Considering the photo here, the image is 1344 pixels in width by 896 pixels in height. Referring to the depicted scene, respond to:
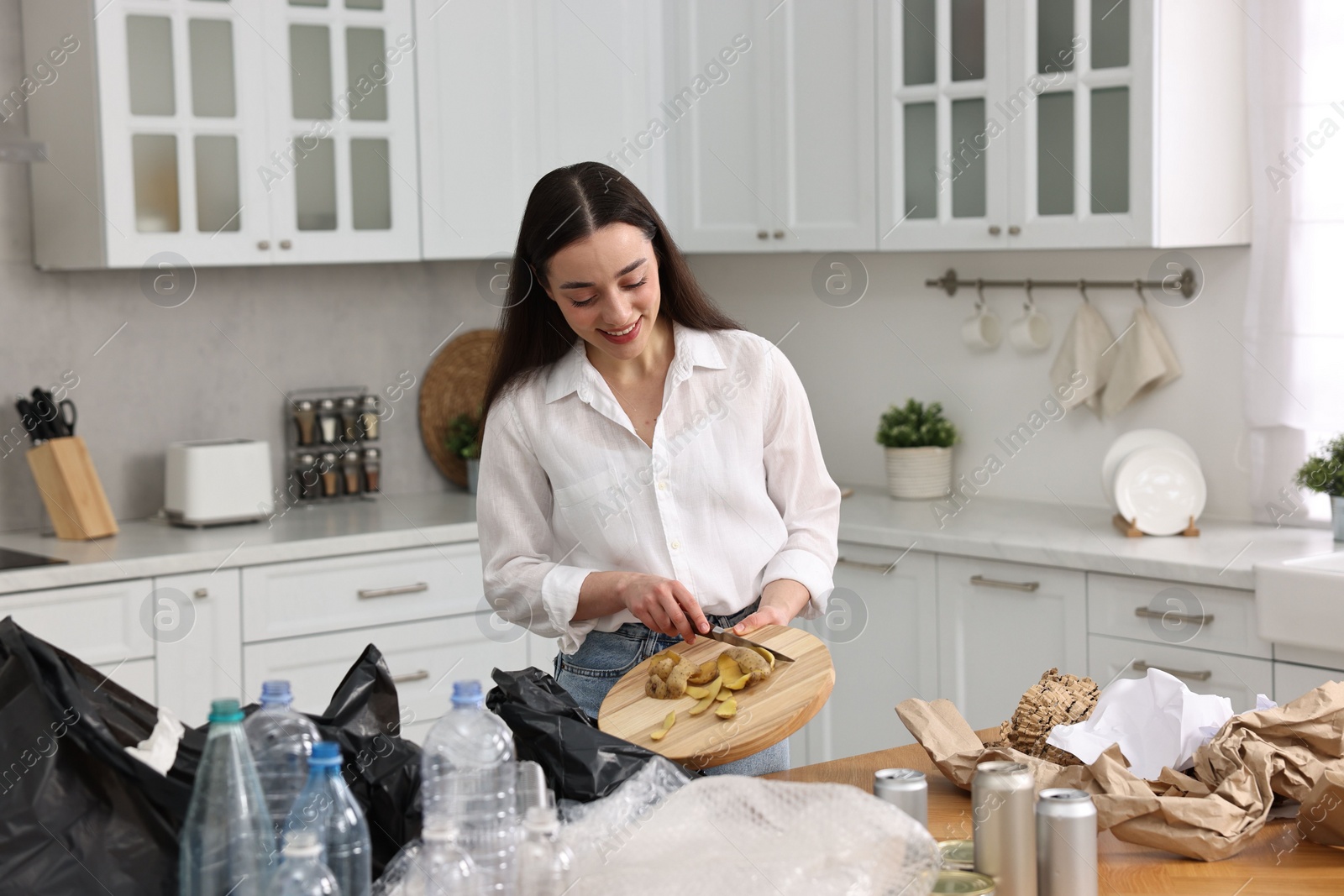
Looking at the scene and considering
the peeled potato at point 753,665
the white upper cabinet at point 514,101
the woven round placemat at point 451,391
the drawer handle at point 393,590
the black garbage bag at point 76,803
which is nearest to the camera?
the black garbage bag at point 76,803

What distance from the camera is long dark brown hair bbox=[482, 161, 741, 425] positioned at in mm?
1816

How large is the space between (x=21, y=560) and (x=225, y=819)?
218 cm

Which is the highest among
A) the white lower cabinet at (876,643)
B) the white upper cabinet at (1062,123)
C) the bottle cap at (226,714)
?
the white upper cabinet at (1062,123)

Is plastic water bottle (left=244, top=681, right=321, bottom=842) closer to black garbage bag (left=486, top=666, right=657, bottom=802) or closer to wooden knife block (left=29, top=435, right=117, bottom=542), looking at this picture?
black garbage bag (left=486, top=666, right=657, bottom=802)

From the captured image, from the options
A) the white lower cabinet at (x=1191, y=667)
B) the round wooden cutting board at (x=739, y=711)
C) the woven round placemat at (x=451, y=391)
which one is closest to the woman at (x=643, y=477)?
the round wooden cutting board at (x=739, y=711)

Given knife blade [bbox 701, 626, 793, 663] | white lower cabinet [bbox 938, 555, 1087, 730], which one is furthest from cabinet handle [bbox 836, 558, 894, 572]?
knife blade [bbox 701, 626, 793, 663]

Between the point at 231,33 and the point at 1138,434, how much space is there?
2.22 m

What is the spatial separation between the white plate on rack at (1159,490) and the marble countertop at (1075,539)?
0.05m

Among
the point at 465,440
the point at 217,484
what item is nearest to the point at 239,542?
the point at 217,484

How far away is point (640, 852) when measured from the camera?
47.0 inches

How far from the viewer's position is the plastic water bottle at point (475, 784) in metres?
1.12

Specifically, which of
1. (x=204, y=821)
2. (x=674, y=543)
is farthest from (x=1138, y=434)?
(x=204, y=821)

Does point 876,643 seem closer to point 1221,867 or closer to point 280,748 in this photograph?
point 1221,867

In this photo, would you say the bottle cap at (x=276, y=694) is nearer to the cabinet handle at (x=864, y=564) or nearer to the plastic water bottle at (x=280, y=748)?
the plastic water bottle at (x=280, y=748)
